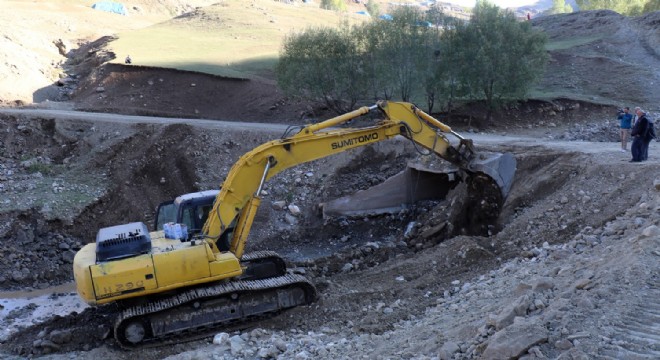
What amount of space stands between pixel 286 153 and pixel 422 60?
44.4ft

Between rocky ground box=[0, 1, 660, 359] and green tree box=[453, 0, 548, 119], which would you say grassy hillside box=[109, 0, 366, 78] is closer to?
rocky ground box=[0, 1, 660, 359]

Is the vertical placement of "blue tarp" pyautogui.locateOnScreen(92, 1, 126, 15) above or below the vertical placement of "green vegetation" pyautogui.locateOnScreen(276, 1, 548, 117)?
above

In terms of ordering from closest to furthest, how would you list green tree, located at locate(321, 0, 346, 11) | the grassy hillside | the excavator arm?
the excavator arm, the grassy hillside, green tree, located at locate(321, 0, 346, 11)

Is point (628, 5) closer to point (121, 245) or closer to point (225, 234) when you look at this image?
point (225, 234)

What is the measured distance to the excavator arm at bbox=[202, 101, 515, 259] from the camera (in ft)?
38.2

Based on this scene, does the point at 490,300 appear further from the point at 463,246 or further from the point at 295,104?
the point at 295,104

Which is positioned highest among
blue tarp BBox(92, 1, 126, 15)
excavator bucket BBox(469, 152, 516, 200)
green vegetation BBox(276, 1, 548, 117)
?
blue tarp BBox(92, 1, 126, 15)

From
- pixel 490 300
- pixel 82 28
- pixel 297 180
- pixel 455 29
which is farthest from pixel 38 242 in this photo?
pixel 82 28

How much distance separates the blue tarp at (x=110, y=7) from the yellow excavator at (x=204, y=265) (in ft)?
149

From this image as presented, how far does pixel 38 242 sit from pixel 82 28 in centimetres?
2939

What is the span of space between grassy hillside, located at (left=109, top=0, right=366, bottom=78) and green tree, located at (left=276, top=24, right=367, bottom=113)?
5283 millimetres

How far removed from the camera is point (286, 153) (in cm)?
1202

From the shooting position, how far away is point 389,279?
12.9m

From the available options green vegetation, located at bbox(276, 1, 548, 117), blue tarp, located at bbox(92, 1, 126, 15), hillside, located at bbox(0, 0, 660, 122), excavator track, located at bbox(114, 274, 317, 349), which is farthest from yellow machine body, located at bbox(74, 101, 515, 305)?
blue tarp, located at bbox(92, 1, 126, 15)
